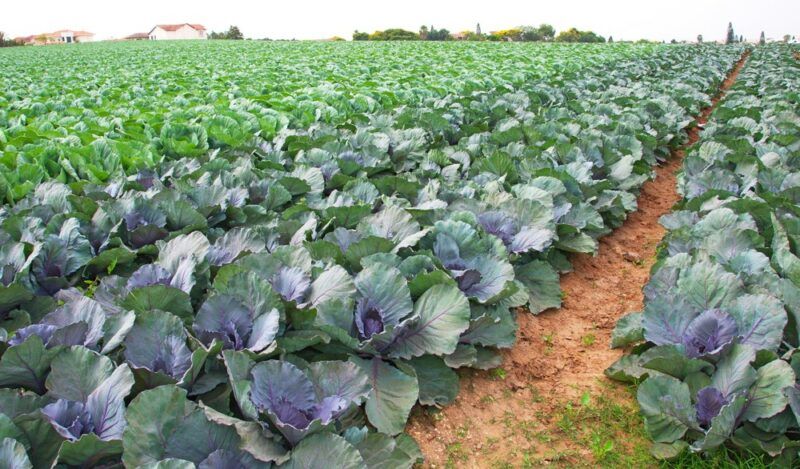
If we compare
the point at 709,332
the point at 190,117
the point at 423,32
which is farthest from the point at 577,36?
the point at 709,332

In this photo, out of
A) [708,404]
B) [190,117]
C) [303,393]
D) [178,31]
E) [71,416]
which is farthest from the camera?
[178,31]

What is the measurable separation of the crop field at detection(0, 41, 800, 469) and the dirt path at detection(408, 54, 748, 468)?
0.07m

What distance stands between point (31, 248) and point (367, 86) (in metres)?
8.02

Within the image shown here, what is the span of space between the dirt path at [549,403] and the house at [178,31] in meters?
98.1

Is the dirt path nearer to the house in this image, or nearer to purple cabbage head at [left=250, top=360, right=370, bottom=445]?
purple cabbage head at [left=250, top=360, right=370, bottom=445]

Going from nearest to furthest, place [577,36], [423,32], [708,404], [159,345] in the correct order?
[159,345]
[708,404]
[577,36]
[423,32]

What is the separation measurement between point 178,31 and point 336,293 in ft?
329

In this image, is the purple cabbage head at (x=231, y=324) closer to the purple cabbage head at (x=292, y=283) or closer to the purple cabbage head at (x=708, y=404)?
the purple cabbage head at (x=292, y=283)

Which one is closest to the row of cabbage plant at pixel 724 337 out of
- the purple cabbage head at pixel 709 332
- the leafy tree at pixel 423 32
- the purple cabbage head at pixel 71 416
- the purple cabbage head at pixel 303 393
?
the purple cabbage head at pixel 709 332

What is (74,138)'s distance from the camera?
5.08m

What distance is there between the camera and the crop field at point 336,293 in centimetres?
185

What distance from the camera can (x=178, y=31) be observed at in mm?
90750

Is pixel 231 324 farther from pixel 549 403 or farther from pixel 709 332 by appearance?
pixel 709 332

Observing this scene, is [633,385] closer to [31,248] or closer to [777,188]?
[777,188]
